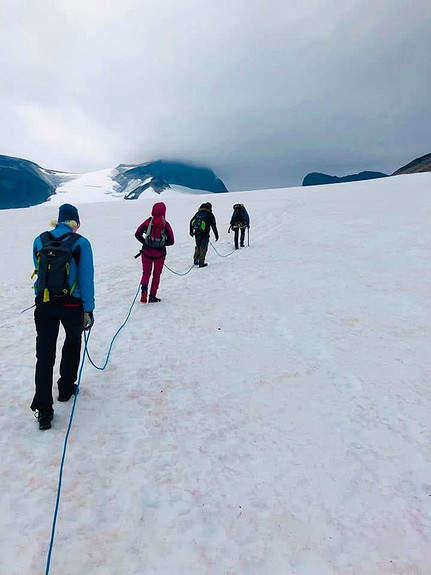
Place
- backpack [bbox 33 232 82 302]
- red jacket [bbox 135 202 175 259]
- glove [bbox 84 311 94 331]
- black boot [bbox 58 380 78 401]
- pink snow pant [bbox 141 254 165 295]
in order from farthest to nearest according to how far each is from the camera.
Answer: pink snow pant [bbox 141 254 165 295], red jacket [bbox 135 202 175 259], black boot [bbox 58 380 78 401], glove [bbox 84 311 94 331], backpack [bbox 33 232 82 302]

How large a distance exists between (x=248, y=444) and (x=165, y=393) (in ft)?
4.87

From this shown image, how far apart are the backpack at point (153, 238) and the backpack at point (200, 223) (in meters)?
3.54

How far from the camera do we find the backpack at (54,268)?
389cm

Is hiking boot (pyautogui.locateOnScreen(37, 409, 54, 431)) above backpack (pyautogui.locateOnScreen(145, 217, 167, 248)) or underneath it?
underneath

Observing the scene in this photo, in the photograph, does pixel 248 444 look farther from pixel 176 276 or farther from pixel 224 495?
pixel 176 276

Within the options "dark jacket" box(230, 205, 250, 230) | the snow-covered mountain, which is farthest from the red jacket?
"dark jacket" box(230, 205, 250, 230)

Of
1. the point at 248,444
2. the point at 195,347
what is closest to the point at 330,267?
the point at 195,347

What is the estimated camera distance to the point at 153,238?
8.53 meters

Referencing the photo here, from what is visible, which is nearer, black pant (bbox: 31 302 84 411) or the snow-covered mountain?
the snow-covered mountain

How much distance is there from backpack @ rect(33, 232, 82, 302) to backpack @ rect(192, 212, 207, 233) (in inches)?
324

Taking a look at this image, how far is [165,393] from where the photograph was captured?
4.90 meters

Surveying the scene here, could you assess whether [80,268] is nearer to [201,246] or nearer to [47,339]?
[47,339]

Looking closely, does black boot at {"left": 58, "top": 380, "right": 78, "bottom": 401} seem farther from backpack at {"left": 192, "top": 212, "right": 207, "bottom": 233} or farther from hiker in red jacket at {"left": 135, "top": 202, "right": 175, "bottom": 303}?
backpack at {"left": 192, "top": 212, "right": 207, "bottom": 233}

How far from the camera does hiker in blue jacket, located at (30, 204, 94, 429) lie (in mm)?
4035
